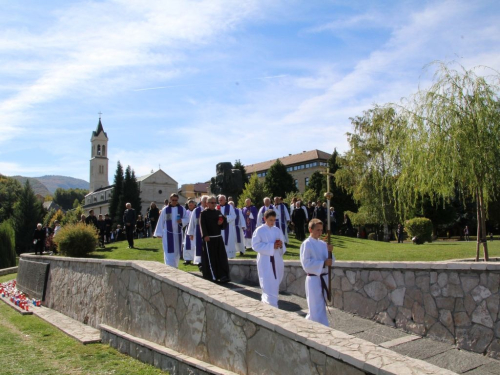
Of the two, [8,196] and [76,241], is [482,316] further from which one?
[8,196]

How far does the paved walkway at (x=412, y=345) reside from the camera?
5.99 metres

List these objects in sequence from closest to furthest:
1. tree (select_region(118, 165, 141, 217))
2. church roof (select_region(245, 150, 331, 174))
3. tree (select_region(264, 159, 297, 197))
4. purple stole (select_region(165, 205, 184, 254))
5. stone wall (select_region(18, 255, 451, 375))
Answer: stone wall (select_region(18, 255, 451, 375)) < purple stole (select_region(165, 205, 184, 254)) < tree (select_region(264, 159, 297, 197)) < tree (select_region(118, 165, 141, 217)) < church roof (select_region(245, 150, 331, 174))

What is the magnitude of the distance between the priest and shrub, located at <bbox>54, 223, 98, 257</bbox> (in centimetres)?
954

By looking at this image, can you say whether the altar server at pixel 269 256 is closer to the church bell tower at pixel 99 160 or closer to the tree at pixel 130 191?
the tree at pixel 130 191

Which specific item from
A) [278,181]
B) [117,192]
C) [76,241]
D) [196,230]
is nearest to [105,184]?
[117,192]

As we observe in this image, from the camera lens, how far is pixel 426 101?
1259 centimetres

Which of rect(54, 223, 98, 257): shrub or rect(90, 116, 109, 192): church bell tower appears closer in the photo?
rect(54, 223, 98, 257): shrub

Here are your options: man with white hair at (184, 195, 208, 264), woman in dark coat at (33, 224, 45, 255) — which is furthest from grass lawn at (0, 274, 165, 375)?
woman in dark coat at (33, 224, 45, 255)

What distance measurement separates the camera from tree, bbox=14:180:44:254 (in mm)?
51688

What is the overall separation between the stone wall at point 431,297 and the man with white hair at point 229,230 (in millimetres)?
5862

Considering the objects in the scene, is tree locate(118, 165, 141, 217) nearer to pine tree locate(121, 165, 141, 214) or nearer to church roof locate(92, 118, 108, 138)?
pine tree locate(121, 165, 141, 214)

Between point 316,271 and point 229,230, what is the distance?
26.2 feet

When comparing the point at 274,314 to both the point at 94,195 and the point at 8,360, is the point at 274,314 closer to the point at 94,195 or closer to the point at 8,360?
the point at 8,360

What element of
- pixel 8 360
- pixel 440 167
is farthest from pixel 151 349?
pixel 440 167
